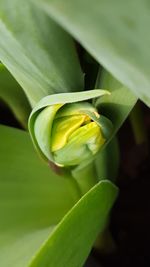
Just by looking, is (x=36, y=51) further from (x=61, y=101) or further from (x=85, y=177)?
(x=85, y=177)

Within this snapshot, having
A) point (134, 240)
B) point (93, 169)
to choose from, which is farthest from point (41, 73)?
point (134, 240)

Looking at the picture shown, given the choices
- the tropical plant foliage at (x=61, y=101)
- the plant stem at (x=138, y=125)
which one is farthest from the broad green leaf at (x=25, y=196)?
the plant stem at (x=138, y=125)

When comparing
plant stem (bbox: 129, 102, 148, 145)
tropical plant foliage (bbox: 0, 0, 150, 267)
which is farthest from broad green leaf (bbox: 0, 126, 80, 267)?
plant stem (bbox: 129, 102, 148, 145)

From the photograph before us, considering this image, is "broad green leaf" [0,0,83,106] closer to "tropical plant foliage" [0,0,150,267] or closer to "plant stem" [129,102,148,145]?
"tropical plant foliage" [0,0,150,267]

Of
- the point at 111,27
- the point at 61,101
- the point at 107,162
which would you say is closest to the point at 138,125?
the point at 107,162

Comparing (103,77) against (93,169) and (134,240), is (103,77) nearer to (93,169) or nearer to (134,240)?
(93,169)

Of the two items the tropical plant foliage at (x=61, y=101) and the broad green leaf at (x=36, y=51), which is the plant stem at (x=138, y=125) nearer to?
the tropical plant foliage at (x=61, y=101)
